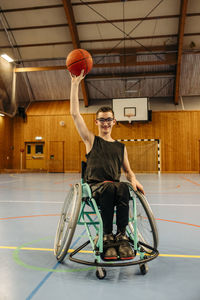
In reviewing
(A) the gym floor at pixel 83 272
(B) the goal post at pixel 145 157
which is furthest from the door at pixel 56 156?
(A) the gym floor at pixel 83 272

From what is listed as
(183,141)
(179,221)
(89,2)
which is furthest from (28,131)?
(179,221)

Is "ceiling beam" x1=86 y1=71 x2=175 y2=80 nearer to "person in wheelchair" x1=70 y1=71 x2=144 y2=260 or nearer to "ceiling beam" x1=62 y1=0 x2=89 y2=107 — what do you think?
"ceiling beam" x1=62 y1=0 x2=89 y2=107

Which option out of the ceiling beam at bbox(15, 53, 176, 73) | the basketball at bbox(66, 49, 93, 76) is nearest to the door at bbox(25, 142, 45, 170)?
the ceiling beam at bbox(15, 53, 176, 73)

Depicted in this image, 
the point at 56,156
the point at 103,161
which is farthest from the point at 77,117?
the point at 56,156

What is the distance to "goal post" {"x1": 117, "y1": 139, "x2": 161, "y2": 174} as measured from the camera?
54.4 feet

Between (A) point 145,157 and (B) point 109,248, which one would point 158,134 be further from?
(B) point 109,248

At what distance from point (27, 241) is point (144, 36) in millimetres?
13752

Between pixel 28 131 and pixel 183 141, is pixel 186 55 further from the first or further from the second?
pixel 28 131

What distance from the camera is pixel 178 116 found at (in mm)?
16828

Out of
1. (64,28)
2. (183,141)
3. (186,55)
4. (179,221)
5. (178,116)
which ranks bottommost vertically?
(179,221)

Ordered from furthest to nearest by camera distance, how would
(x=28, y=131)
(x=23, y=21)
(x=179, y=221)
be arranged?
(x=28, y=131) → (x=23, y=21) → (x=179, y=221)

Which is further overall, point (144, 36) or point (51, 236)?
point (144, 36)

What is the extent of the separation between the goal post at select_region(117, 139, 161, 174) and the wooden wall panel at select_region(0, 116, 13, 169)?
314 inches

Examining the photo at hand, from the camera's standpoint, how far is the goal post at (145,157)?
16578 millimetres
